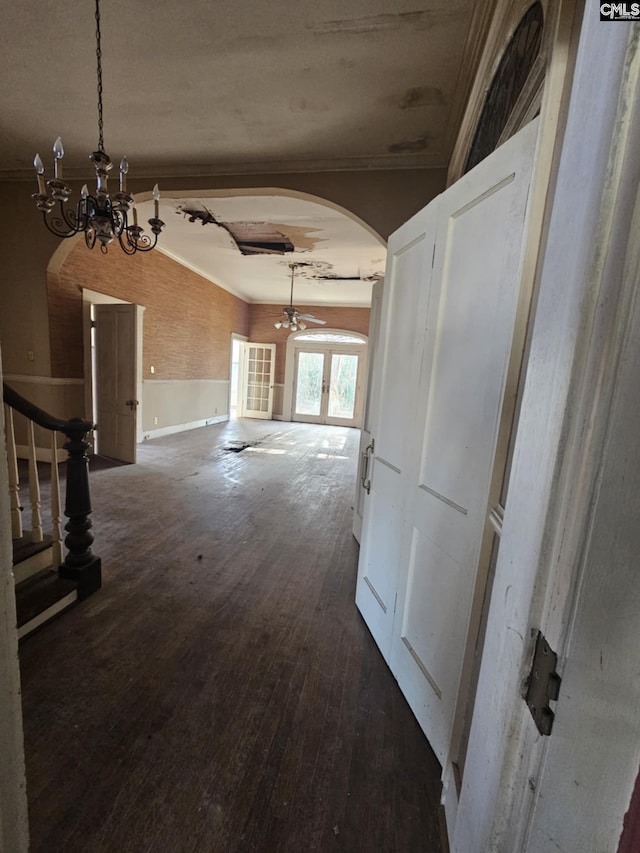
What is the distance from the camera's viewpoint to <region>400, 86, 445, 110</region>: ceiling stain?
239 cm

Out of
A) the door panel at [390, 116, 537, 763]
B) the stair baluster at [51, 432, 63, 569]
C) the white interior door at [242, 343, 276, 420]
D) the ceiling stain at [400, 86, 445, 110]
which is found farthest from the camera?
the white interior door at [242, 343, 276, 420]

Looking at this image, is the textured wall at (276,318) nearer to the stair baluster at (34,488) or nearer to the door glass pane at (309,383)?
the door glass pane at (309,383)

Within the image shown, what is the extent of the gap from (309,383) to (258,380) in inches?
60.8

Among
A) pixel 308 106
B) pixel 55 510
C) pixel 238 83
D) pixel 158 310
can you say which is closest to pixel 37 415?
pixel 55 510

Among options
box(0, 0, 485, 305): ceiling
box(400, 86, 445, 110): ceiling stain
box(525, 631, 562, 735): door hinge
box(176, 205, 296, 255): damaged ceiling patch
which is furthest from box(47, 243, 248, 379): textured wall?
box(525, 631, 562, 735): door hinge

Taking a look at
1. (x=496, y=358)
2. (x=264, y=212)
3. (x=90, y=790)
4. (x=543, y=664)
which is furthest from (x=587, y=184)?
(x=264, y=212)

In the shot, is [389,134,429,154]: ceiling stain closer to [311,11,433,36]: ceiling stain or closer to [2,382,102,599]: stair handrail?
[311,11,433,36]: ceiling stain

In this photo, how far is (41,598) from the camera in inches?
76.2

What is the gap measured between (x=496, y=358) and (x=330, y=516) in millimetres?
2847

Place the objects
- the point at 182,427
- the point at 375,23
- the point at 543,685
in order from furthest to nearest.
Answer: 1. the point at 182,427
2. the point at 375,23
3. the point at 543,685

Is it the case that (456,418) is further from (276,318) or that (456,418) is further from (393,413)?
(276,318)

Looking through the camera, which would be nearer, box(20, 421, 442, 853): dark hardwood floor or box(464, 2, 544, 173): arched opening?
box(20, 421, 442, 853): dark hardwood floor

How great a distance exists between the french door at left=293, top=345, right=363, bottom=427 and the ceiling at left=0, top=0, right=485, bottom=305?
6.10 m

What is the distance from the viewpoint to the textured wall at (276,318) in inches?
379
